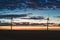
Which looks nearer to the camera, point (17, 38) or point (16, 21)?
point (17, 38)

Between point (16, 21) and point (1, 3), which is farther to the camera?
point (1, 3)

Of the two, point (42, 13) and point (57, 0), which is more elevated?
point (57, 0)

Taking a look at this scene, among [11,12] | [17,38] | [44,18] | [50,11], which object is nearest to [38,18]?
[44,18]

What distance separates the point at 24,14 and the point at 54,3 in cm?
131

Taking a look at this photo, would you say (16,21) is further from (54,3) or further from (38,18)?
(54,3)

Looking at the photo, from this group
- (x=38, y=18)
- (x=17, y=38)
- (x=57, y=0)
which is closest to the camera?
(x=17, y=38)

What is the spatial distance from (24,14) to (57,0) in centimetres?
146

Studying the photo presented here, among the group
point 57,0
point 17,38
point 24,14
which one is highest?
point 57,0

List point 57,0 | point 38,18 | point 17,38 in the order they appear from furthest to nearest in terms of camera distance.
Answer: point 57,0, point 38,18, point 17,38

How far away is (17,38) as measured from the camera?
211 inches

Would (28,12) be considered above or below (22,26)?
above

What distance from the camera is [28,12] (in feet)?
27.4

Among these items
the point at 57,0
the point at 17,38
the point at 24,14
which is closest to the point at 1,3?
the point at 24,14

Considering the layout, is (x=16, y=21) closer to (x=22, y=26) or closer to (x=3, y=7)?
(x=22, y=26)
